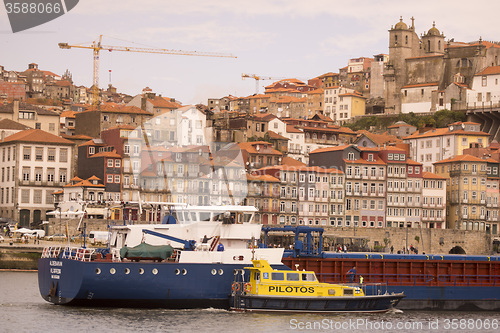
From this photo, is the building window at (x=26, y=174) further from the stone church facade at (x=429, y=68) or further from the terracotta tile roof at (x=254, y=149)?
the stone church facade at (x=429, y=68)

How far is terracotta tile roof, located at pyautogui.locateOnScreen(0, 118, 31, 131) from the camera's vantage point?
348 feet

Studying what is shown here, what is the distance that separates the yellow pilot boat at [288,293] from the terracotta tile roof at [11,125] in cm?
6955

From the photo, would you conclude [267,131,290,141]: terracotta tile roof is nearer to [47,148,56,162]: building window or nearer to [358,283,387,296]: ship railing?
[47,148,56,162]: building window

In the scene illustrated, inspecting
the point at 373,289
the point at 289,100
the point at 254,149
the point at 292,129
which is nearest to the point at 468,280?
the point at 373,289

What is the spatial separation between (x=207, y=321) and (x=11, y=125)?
2829 inches

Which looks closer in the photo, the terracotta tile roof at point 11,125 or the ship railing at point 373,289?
the ship railing at point 373,289

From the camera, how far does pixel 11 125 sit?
107m

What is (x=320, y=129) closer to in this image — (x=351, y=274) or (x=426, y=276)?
(x=426, y=276)

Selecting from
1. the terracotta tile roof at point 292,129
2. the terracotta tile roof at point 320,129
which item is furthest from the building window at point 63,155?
the terracotta tile roof at point 320,129

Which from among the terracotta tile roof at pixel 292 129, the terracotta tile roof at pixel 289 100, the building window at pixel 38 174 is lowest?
the building window at pixel 38 174

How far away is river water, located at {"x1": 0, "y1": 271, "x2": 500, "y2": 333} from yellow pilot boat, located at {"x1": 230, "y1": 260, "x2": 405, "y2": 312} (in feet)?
1.54

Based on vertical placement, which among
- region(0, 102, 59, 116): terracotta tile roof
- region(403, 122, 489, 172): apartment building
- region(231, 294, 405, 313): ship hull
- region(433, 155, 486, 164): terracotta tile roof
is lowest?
region(231, 294, 405, 313): ship hull

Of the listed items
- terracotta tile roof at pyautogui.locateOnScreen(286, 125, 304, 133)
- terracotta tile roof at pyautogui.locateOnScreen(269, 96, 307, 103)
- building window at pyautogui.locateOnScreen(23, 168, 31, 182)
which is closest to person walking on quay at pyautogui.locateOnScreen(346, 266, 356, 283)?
building window at pyautogui.locateOnScreen(23, 168, 31, 182)

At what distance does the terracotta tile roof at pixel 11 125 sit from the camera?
10594 cm
